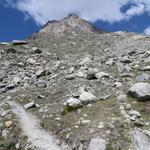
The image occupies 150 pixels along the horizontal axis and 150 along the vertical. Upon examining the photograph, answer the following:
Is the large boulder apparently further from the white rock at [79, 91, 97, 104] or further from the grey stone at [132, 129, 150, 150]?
the grey stone at [132, 129, 150, 150]

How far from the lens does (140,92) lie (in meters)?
21.2

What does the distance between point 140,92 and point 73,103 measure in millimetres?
4085

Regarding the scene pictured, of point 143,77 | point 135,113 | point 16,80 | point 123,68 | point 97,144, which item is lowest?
point 97,144

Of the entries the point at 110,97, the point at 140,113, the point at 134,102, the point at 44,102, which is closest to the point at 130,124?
the point at 140,113

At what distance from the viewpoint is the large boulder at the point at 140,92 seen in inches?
825

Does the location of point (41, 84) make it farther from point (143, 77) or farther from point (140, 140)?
point (140, 140)

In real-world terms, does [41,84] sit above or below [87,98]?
above

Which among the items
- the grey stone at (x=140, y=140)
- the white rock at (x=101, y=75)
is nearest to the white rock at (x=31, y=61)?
the white rock at (x=101, y=75)

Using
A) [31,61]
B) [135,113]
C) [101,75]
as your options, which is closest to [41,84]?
[101,75]

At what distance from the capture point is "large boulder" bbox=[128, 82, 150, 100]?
68.7 ft

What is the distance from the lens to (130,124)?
58.0 feet

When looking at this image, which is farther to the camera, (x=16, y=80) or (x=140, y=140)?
(x=16, y=80)

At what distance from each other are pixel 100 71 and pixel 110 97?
7557 mm

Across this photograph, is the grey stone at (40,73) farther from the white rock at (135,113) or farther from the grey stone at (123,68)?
the white rock at (135,113)
